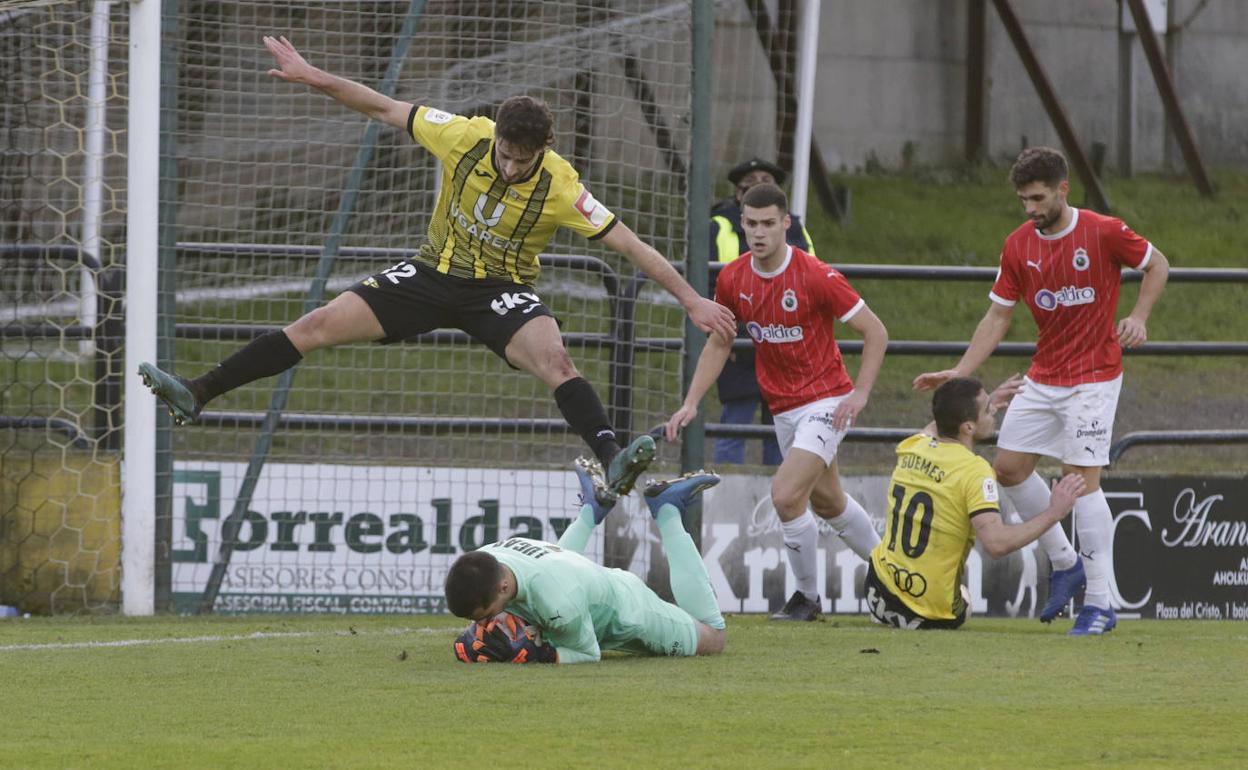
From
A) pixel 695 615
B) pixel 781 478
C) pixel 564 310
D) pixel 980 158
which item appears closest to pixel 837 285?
pixel 781 478

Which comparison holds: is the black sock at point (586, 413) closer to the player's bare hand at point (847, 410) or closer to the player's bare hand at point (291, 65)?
the player's bare hand at point (847, 410)

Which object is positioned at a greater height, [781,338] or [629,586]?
[781,338]

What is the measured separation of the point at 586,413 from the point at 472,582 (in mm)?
1831

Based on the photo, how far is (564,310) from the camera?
11062mm

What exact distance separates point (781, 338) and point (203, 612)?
333 centimetres

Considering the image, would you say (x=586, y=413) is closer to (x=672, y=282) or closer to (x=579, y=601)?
(x=672, y=282)

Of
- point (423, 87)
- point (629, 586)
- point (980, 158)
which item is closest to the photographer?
point (629, 586)

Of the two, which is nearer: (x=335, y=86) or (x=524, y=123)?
(x=524, y=123)

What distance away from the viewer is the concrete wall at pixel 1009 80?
1975 cm

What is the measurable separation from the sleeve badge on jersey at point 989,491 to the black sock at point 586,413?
163 centimetres

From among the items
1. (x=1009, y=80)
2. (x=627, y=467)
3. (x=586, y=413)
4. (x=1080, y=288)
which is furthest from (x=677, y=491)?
(x=1009, y=80)

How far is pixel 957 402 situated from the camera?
7.71m

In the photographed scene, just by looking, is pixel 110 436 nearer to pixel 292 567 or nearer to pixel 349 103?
pixel 292 567

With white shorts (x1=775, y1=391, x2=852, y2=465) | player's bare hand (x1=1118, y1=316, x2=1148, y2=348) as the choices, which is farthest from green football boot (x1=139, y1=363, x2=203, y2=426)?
player's bare hand (x1=1118, y1=316, x2=1148, y2=348)
